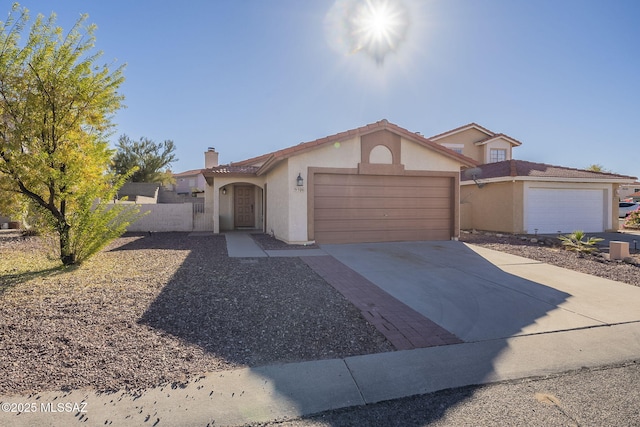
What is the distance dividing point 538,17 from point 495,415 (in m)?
11.8

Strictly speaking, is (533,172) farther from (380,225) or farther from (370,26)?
(370,26)

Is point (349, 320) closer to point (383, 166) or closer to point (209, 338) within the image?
point (209, 338)

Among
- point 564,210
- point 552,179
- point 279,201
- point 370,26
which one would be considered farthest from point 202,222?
point 564,210

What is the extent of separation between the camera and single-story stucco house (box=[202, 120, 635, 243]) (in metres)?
11.5

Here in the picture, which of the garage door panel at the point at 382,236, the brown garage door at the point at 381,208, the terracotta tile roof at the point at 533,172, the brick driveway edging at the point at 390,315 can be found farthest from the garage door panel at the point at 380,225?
the terracotta tile roof at the point at 533,172

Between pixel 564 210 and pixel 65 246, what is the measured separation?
741 inches

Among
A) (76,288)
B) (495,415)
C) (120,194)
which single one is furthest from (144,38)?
(120,194)

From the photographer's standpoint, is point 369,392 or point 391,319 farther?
point 391,319

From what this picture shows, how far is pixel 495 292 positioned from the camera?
6125 mm

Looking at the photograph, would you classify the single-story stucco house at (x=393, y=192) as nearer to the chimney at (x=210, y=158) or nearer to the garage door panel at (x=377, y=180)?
the garage door panel at (x=377, y=180)

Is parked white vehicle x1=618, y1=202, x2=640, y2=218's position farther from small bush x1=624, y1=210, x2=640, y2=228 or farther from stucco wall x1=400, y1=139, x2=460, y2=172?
stucco wall x1=400, y1=139, x2=460, y2=172

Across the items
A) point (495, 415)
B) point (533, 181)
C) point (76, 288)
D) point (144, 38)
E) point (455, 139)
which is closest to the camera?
point (495, 415)

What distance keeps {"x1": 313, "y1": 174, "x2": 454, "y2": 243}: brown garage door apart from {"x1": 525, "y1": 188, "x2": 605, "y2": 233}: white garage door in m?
5.38

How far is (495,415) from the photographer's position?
2736mm
